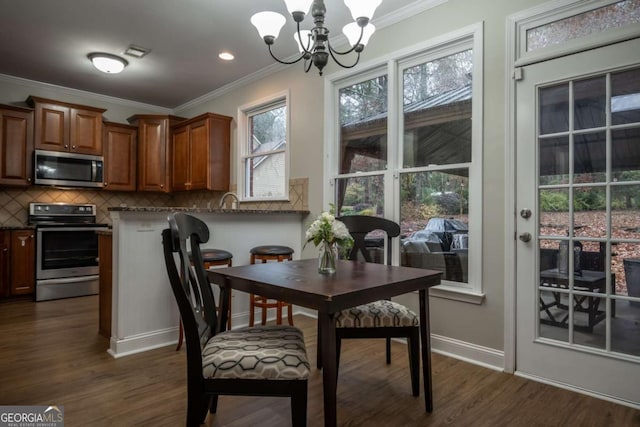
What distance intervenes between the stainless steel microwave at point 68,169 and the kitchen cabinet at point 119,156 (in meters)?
0.17

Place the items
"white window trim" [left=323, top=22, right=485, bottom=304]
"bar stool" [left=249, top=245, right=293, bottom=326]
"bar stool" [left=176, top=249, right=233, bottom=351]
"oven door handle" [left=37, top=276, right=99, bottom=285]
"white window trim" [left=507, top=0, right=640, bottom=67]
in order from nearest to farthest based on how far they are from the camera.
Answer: "white window trim" [left=507, top=0, right=640, bottom=67], "white window trim" [left=323, top=22, right=485, bottom=304], "bar stool" [left=176, top=249, right=233, bottom=351], "bar stool" [left=249, top=245, right=293, bottom=326], "oven door handle" [left=37, top=276, right=99, bottom=285]

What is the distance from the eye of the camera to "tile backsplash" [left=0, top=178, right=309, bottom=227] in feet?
13.1

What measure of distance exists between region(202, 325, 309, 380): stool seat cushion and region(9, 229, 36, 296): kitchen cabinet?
12.8 feet

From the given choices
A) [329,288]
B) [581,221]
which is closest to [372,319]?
[329,288]

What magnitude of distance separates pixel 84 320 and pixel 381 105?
3.38 m

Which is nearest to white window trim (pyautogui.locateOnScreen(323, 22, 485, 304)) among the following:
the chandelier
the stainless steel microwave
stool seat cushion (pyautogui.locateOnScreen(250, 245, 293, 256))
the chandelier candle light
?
stool seat cushion (pyautogui.locateOnScreen(250, 245, 293, 256))

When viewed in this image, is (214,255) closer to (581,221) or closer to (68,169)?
(581,221)

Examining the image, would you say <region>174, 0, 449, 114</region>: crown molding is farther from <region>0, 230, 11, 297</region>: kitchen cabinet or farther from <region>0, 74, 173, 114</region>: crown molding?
<region>0, 230, 11, 297</region>: kitchen cabinet

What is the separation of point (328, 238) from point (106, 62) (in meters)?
3.42

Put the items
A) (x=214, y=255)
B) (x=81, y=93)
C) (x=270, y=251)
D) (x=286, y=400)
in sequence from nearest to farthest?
(x=286, y=400) < (x=214, y=255) < (x=270, y=251) < (x=81, y=93)

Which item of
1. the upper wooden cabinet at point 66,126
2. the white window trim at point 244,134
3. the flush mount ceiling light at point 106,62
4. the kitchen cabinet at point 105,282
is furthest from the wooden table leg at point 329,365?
the upper wooden cabinet at point 66,126

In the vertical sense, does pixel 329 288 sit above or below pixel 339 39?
below

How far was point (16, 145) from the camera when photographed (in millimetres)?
4352

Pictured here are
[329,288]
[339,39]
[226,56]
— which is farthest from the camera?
[226,56]
